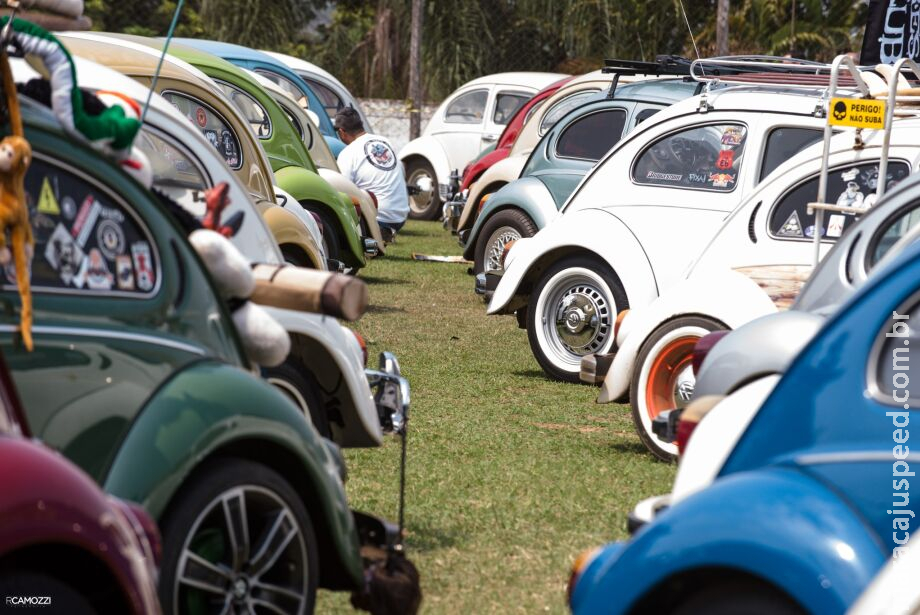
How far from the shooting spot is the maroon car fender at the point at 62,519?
2889mm

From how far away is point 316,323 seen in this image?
575 centimetres

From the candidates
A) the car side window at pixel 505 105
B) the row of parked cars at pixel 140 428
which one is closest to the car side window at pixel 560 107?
the car side window at pixel 505 105

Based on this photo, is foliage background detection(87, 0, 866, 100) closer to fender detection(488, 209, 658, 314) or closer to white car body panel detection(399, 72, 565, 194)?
white car body panel detection(399, 72, 565, 194)

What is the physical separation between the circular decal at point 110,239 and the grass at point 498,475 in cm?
174

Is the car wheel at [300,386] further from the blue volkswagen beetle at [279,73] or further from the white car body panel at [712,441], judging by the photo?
the blue volkswagen beetle at [279,73]

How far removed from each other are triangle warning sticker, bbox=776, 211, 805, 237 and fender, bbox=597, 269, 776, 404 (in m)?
0.56

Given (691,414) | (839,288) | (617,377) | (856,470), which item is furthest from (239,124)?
(856,470)

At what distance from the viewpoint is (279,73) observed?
1741 centimetres

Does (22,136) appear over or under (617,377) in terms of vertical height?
over

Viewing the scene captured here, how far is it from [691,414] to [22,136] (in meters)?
2.27

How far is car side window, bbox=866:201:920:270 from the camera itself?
6.11m

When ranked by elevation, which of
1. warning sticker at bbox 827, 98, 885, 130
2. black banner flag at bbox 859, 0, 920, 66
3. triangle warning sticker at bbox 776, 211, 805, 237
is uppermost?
black banner flag at bbox 859, 0, 920, 66

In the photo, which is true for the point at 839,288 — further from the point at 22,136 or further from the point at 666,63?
the point at 666,63

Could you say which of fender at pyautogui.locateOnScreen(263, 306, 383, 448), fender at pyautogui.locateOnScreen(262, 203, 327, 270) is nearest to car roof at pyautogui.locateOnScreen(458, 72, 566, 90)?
fender at pyautogui.locateOnScreen(262, 203, 327, 270)
